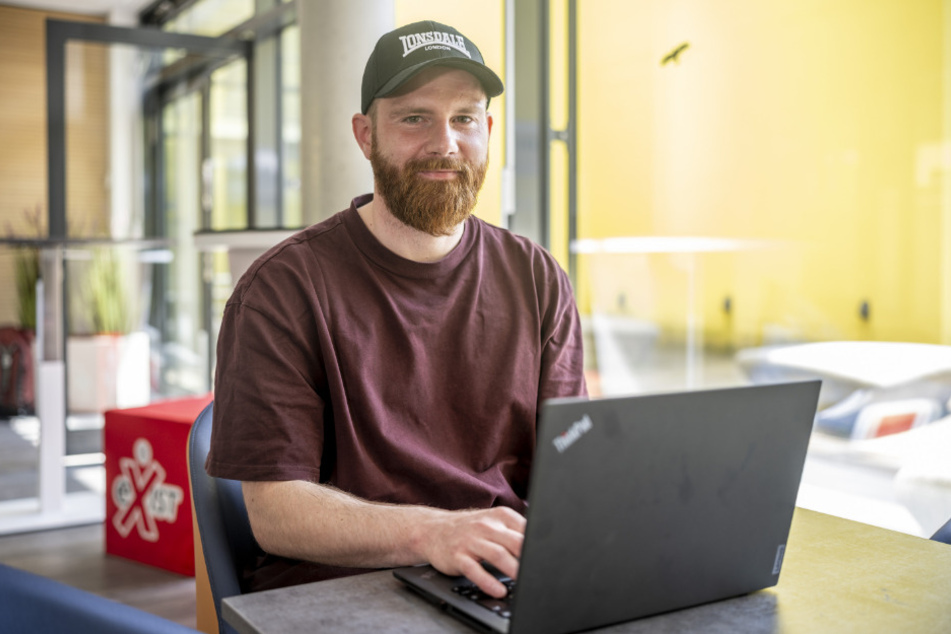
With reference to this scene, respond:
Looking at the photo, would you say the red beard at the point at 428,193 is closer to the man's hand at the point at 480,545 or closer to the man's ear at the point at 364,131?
the man's ear at the point at 364,131

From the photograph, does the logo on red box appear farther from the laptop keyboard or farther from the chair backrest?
the laptop keyboard

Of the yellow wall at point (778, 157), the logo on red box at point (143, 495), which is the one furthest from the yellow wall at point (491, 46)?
the logo on red box at point (143, 495)

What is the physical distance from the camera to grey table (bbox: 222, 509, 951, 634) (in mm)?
856

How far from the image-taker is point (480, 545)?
3.01 ft

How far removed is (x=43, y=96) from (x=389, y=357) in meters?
7.80

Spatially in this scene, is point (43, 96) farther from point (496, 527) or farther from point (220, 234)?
point (496, 527)

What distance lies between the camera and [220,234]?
3.25m

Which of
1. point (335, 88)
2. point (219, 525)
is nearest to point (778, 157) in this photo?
point (335, 88)

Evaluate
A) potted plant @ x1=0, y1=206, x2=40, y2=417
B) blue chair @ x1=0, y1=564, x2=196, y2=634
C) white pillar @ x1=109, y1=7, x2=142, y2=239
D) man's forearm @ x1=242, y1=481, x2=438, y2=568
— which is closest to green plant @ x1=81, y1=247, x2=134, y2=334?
potted plant @ x1=0, y1=206, x2=40, y2=417

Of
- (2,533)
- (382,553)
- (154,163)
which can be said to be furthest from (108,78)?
(382,553)

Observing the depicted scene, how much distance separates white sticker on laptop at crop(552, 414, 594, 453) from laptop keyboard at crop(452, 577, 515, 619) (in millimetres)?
192

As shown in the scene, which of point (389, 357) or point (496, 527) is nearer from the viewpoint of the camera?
point (496, 527)

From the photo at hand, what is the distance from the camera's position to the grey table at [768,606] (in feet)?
2.81

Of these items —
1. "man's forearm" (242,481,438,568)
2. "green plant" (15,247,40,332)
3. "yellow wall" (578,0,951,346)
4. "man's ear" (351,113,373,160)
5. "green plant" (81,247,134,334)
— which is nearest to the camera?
"man's forearm" (242,481,438,568)
